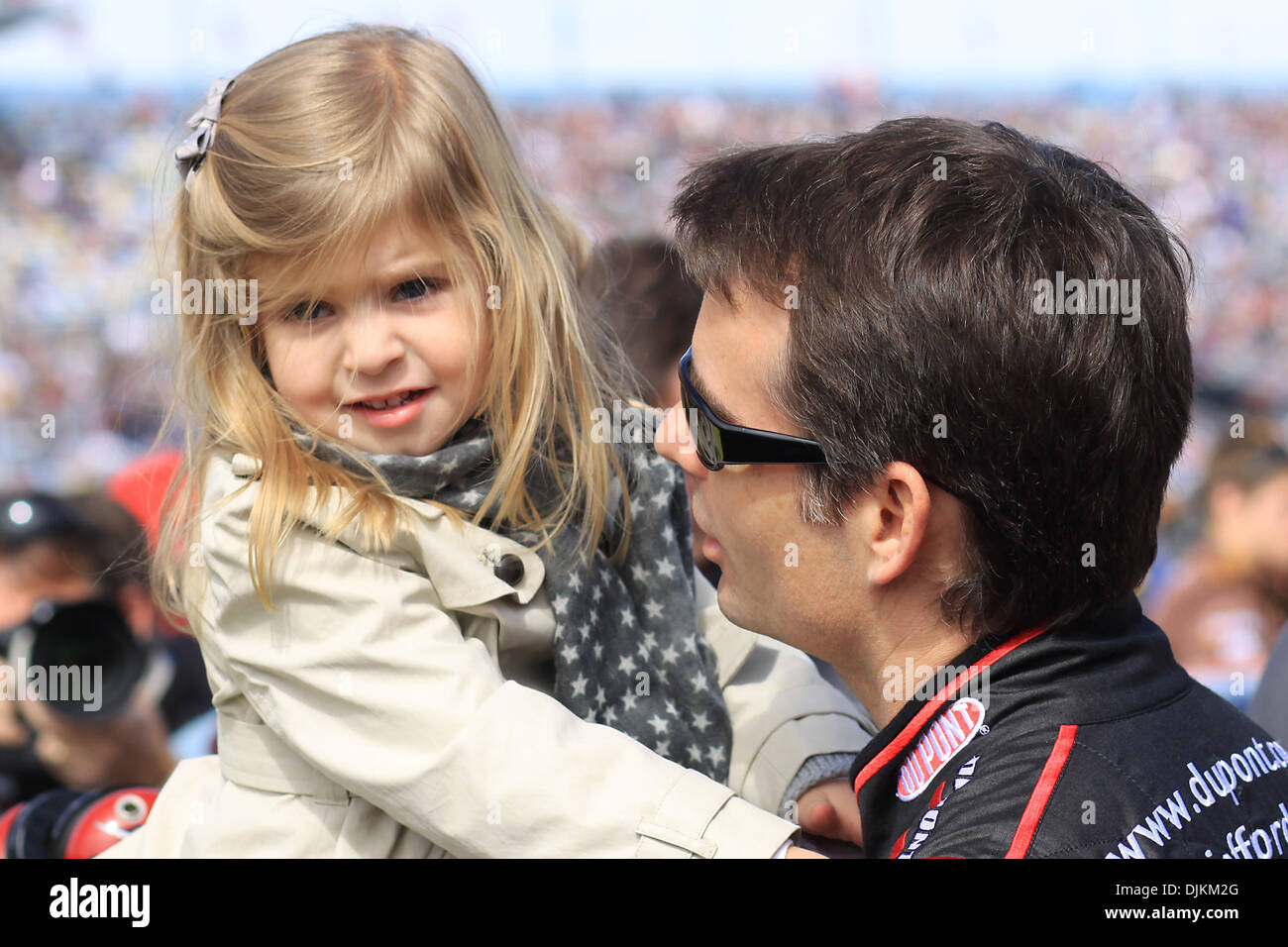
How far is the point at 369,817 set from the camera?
189 centimetres

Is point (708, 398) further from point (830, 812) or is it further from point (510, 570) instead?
point (830, 812)

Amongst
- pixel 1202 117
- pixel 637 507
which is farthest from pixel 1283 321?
pixel 637 507

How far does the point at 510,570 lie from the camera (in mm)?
1938

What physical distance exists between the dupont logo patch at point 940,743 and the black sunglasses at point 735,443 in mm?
402

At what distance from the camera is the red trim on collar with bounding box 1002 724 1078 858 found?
4.54 feet

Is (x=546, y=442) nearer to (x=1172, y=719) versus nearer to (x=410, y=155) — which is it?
(x=410, y=155)

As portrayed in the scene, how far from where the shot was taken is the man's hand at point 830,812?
6.57ft

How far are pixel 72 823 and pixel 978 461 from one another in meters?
1.93

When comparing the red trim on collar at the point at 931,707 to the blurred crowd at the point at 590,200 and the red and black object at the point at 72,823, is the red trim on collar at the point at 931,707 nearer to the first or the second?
the red and black object at the point at 72,823
